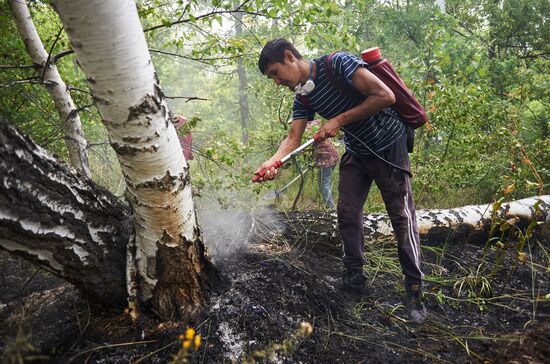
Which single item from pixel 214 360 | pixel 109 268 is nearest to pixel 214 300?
pixel 214 360

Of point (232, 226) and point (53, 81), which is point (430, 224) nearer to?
point (232, 226)

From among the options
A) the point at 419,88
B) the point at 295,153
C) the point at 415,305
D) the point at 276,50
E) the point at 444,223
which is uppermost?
the point at 276,50

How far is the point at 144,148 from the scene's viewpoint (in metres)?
1.49

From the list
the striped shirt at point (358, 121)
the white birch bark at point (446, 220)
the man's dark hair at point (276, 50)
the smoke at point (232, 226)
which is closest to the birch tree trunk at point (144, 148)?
the smoke at point (232, 226)

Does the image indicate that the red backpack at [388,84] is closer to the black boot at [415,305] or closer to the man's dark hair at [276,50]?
the man's dark hair at [276,50]

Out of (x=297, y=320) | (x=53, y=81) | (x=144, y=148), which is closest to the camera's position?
(x=144, y=148)

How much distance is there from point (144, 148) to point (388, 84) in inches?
65.9

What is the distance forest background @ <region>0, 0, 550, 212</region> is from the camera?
121 inches

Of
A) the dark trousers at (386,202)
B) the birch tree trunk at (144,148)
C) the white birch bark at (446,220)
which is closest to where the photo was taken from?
the birch tree trunk at (144,148)

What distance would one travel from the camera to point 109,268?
1.74 m

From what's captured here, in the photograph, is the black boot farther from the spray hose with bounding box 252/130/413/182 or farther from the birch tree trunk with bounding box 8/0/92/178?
the birch tree trunk with bounding box 8/0/92/178

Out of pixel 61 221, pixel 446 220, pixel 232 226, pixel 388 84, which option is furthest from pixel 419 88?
pixel 61 221

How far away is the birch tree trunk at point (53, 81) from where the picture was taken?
2.43 metres

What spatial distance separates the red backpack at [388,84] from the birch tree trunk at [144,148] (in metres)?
1.20
